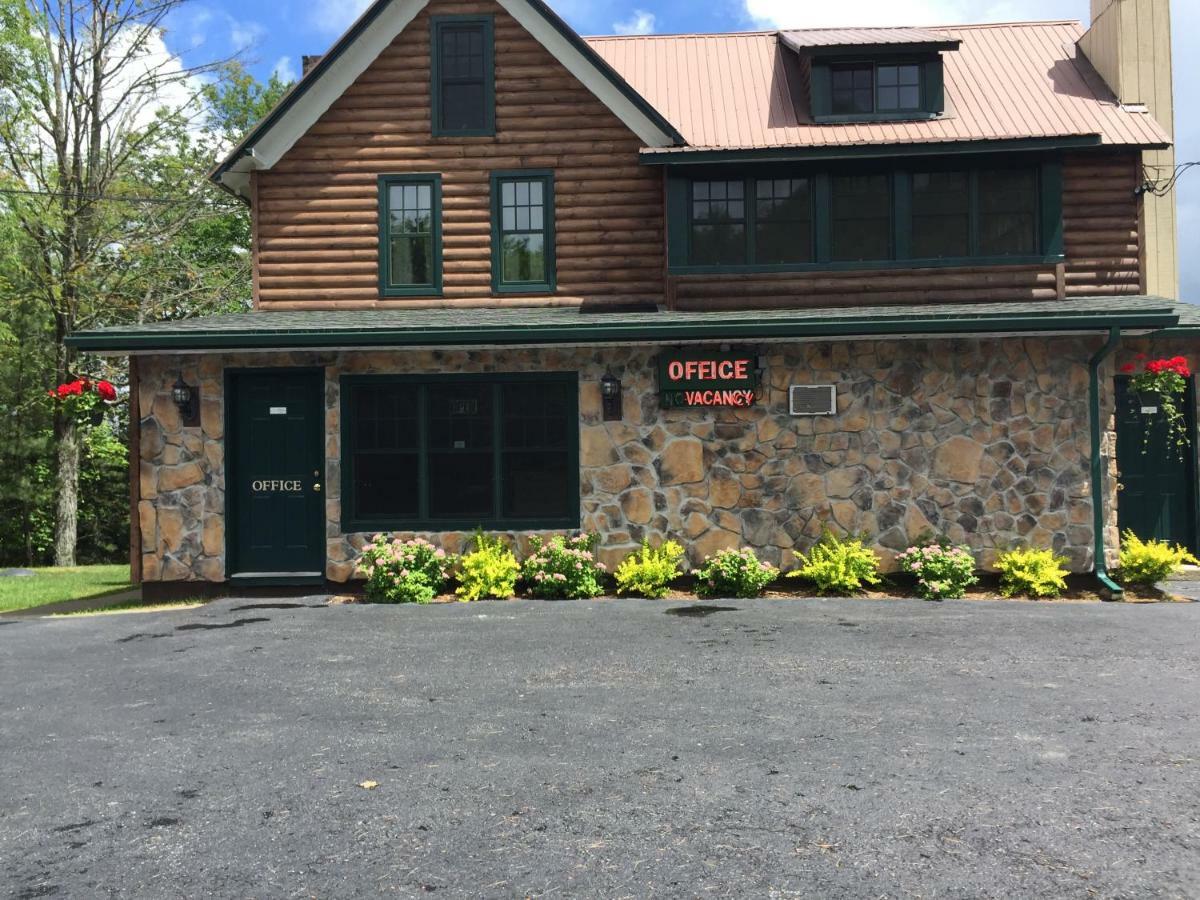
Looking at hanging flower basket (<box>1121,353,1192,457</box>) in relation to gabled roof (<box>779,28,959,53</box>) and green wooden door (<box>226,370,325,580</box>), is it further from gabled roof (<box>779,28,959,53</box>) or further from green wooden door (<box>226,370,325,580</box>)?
green wooden door (<box>226,370,325,580</box>)

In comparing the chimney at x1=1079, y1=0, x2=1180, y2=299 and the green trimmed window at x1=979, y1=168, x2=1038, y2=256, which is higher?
the chimney at x1=1079, y1=0, x2=1180, y2=299

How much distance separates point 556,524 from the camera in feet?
38.4

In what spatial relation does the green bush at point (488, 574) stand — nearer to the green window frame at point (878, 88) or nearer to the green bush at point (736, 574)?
the green bush at point (736, 574)

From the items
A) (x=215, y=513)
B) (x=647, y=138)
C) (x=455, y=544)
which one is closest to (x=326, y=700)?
(x=455, y=544)

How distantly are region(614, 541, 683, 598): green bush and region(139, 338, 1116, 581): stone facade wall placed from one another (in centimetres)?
28

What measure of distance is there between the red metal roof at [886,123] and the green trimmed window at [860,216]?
62 cm

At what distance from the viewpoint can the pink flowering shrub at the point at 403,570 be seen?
11062mm

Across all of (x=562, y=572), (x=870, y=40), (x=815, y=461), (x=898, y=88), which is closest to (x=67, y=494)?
(x=562, y=572)

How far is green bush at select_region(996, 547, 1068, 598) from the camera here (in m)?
11.0

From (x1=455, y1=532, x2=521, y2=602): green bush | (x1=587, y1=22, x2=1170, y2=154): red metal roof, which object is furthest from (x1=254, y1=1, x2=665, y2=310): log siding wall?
(x1=455, y1=532, x2=521, y2=602): green bush

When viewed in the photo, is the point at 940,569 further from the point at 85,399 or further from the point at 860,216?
the point at 85,399

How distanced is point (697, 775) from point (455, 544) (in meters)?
7.16

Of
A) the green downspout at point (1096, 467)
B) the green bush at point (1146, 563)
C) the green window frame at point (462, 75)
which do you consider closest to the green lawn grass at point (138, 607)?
the green window frame at point (462, 75)

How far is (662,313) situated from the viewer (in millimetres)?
12320
